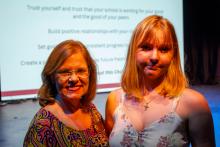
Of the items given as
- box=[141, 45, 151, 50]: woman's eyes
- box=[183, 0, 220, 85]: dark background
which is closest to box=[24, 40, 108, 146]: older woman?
box=[141, 45, 151, 50]: woman's eyes

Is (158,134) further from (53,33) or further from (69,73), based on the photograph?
(53,33)

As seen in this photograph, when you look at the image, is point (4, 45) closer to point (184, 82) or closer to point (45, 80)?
point (45, 80)

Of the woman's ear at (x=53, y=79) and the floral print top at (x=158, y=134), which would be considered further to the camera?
the woman's ear at (x=53, y=79)

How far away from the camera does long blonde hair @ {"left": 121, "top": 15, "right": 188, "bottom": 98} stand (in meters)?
1.25

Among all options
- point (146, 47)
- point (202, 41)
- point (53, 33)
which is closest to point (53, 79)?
point (146, 47)

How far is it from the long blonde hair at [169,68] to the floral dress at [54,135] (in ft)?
0.81

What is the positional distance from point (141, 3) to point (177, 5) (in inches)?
28.2

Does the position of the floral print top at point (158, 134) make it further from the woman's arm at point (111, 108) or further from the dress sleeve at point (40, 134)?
the dress sleeve at point (40, 134)

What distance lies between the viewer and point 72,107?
141 cm

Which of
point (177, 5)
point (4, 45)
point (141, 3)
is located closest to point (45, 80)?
point (4, 45)

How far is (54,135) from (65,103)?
18 cm

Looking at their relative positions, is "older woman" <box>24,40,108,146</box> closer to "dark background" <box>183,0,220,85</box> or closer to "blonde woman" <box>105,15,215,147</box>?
"blonde woman" <box>105,15,215,147</box>

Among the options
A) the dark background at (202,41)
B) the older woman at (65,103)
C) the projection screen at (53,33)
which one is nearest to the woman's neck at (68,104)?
the older woman at (65,103)

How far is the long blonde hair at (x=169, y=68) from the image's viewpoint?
1.25 meters
